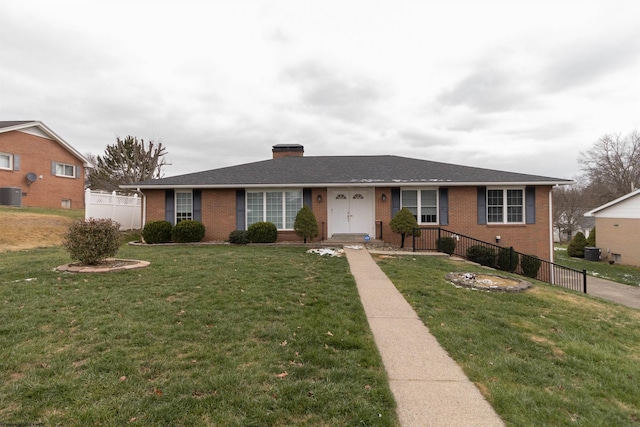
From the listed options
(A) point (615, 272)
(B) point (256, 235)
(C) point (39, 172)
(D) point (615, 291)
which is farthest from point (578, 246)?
(C) point (39, 172)

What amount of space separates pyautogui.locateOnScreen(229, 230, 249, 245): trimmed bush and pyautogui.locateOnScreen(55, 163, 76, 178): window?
17.5 meters

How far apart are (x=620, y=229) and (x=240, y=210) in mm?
23137

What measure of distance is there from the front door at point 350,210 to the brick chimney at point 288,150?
245 inches

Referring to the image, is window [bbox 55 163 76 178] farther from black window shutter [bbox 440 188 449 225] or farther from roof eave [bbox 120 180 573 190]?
black window shutter [bbox 440 188 449 225]

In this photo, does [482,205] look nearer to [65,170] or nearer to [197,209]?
[197,209]

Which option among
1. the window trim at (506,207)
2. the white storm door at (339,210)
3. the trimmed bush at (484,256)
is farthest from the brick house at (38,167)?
the window trim at (506,207)

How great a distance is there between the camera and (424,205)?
13.7m

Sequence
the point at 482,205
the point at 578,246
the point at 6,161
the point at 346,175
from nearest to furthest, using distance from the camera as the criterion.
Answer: the point at 482,205, the point at 346,175, the point at 6,161, the point at 578,246

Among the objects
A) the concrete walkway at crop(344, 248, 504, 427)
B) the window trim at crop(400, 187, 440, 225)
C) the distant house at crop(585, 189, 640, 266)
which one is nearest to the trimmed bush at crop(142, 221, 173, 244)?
the window trim at crop(400, 187, 440, 225)

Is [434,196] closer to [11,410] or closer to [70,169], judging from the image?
[11,410]

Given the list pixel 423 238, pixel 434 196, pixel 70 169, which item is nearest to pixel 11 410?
pixel 423 238

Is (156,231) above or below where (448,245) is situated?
above

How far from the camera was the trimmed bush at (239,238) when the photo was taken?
43.7ft

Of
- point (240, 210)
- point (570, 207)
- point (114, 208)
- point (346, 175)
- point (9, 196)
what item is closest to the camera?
point (240, 210)
